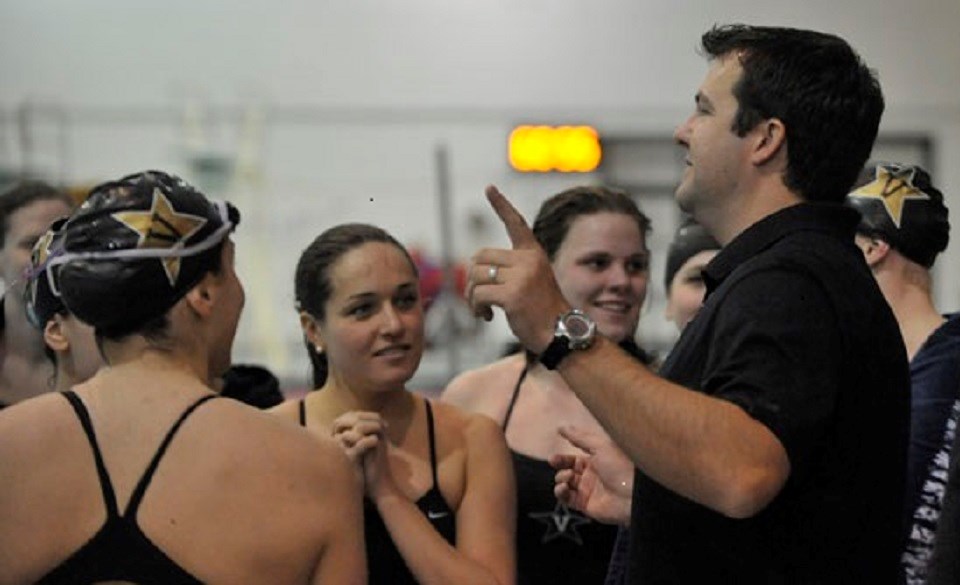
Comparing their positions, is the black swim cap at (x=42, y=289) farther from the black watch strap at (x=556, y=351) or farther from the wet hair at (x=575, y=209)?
the wet hair at (x=575, y=209)

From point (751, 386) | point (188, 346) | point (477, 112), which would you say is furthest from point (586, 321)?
point (477, 112)

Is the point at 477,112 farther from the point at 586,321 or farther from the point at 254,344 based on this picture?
the point at 586,321

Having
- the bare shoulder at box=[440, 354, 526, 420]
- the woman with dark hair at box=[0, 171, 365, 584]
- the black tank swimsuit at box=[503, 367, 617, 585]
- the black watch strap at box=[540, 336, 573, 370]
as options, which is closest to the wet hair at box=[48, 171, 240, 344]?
the woman with dark hair at box=[0, 171, 365, 584]

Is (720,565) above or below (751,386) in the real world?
below

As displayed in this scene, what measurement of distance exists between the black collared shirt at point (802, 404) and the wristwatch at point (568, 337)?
165mm

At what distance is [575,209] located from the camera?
371cm

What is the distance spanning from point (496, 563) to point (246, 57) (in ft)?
26.1

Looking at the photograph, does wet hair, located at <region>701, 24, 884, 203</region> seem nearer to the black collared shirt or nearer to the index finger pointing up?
the black collared shirt

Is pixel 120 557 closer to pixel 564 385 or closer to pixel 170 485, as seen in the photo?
pixel 170 485

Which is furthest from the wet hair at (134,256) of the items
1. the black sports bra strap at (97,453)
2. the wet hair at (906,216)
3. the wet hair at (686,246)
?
the wet hair at (686,246)

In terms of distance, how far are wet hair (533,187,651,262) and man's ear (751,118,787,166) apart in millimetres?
1513

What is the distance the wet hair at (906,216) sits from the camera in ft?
11.1

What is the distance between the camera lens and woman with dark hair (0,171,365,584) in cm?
203

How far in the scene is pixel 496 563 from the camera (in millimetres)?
2914
